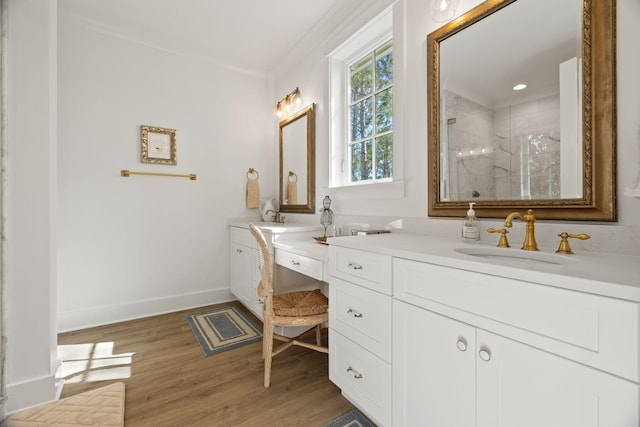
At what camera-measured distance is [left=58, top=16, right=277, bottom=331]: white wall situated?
2.49 meters

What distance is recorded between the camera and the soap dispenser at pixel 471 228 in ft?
4.37

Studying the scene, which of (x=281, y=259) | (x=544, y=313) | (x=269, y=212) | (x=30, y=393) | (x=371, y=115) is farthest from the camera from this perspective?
(x=269, y=212)

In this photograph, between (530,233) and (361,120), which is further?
(361,120)

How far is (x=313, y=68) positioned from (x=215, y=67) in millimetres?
1205

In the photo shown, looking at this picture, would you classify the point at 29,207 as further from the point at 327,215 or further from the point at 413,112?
the point at 413,112

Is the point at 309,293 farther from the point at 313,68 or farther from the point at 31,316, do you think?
the point at 313,68

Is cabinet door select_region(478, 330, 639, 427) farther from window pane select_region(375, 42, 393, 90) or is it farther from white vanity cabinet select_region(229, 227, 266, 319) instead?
window pane select_region(375, 42, 393, 90)

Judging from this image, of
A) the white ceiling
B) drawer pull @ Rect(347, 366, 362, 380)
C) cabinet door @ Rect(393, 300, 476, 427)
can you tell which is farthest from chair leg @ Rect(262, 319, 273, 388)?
the white ceiling

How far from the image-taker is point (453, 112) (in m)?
1.55

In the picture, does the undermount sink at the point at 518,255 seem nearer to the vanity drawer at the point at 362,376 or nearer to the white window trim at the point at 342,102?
the vanity drawer at the point at 362,376

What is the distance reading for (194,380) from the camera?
1.75 m

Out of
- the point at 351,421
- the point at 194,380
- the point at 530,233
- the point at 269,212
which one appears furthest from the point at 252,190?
the point at 530,233

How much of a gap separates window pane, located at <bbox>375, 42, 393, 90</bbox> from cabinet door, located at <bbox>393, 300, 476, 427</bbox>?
1.70 meters

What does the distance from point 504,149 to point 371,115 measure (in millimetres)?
1142
